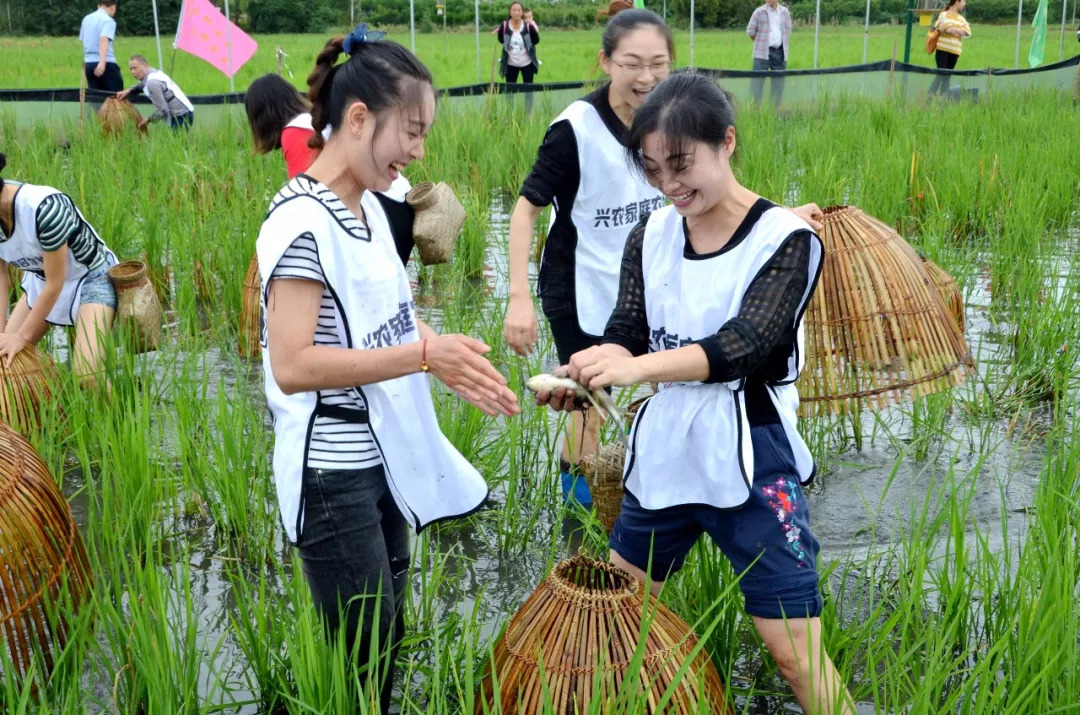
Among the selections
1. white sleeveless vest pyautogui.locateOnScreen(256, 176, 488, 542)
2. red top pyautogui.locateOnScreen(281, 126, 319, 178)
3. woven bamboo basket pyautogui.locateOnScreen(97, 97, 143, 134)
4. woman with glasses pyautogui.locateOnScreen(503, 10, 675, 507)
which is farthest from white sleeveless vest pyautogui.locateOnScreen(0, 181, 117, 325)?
woven bamboo basket pyautogui.locateOnScreen(97, 97, 143, 134)

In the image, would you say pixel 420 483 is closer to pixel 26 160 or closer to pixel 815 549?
pixel 815 549

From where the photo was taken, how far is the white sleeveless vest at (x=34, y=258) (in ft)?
11.6

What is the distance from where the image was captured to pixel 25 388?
11.0 feet

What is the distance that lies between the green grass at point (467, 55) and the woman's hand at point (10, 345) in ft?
41.3

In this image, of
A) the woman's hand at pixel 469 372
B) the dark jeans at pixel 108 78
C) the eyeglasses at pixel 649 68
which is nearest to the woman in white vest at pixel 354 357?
the woman's hand at pixel 469 372

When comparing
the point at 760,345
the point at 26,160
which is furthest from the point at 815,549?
the point at 26,160

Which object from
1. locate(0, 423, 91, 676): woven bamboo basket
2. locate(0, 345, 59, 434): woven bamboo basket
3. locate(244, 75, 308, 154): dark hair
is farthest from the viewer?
locate(244, 75, 308, 154): dark hair

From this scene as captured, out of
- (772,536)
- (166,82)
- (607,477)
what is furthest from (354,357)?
(166,82)

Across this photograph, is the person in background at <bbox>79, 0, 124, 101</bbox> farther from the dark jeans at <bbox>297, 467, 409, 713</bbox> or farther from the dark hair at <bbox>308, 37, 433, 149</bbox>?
the dark jeans at <bbox>297, 467, 409, 713</bbox>

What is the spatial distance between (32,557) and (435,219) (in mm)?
1380

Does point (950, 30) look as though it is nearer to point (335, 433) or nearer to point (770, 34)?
point (770, 34)

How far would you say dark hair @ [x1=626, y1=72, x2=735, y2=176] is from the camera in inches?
70.8

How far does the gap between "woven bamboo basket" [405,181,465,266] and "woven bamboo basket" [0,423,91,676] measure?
1161 millimetres

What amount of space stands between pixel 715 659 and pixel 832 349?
1240 millimetres
